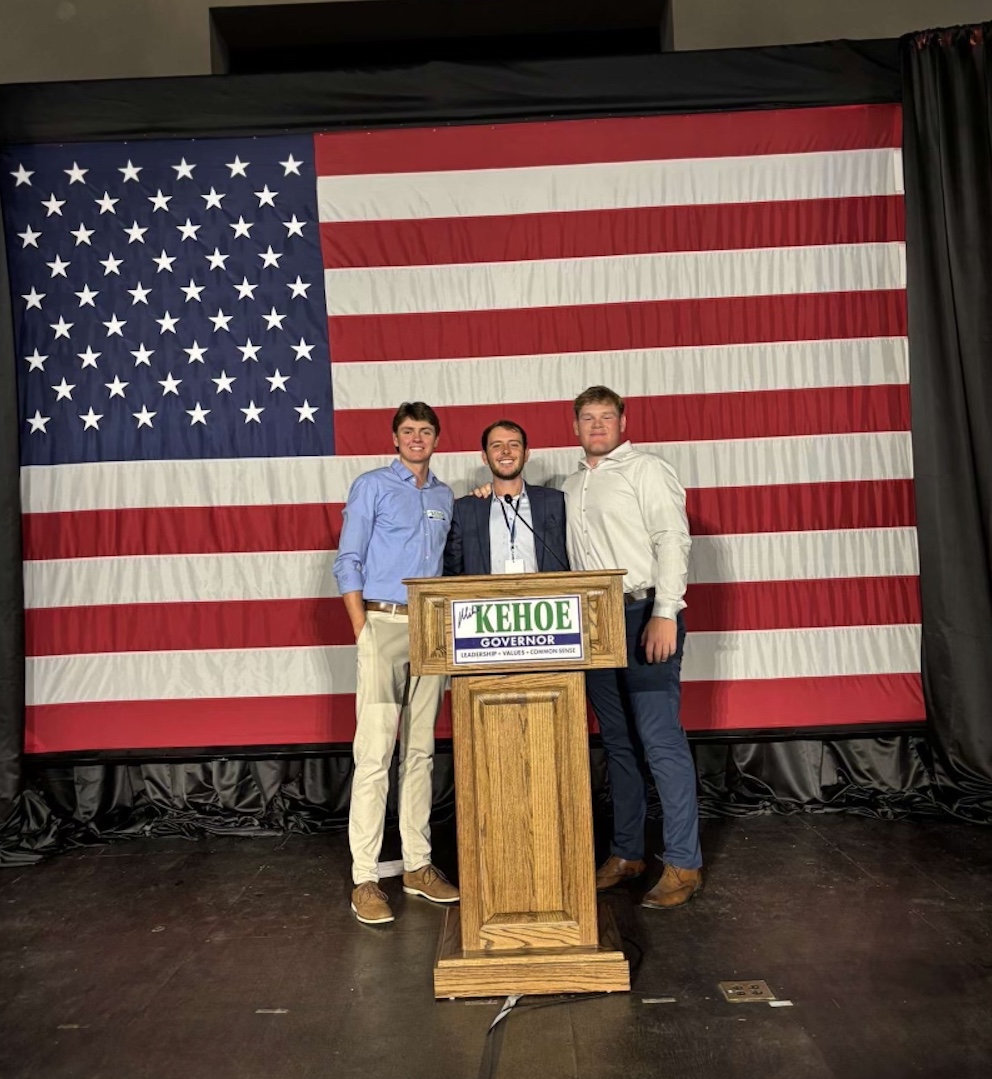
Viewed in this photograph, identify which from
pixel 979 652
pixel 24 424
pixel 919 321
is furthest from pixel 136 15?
pixel 979 652

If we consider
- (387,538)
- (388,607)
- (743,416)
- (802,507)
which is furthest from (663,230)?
(388,607)

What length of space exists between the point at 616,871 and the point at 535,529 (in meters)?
1.15

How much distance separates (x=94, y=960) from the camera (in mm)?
2830

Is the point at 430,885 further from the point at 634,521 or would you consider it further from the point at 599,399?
the point at 599,399

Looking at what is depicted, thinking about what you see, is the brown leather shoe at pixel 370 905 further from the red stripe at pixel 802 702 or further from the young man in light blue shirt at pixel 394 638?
the red stripe at pixel 802 702

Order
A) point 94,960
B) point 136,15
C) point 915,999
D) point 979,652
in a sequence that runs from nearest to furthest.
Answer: point 915,999 → point 94,960 → point 979,652 → point 136,15

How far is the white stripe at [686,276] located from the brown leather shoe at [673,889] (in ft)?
7.52

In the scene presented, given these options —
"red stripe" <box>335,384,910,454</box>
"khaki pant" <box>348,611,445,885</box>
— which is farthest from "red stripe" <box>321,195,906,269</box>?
"khaki pant" <box>348,611,445,885</box>

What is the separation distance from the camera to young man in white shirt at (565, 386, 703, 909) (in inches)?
122

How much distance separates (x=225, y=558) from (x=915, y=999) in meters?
2.99

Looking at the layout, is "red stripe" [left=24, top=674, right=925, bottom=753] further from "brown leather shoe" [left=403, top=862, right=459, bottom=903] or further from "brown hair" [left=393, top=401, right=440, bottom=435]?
"brown hair" [left=393, top=401, right=440, bottom=435]

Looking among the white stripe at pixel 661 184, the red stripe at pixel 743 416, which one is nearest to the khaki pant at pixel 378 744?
the red stripe at pixel 743 416

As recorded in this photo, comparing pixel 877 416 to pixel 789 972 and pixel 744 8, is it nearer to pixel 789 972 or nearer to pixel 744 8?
pixel 744 8

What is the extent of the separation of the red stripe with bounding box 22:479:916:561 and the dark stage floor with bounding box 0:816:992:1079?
126 centimetres
